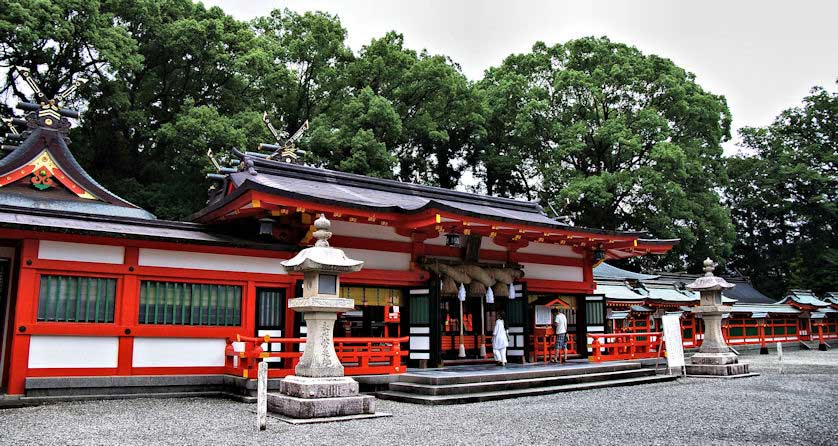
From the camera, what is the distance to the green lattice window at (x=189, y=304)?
11.8 m

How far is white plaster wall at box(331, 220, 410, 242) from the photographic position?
14.0 m

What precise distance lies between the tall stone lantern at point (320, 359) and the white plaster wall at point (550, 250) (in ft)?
26.6

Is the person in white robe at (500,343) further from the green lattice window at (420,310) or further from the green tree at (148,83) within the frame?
the green tree at (148,83)

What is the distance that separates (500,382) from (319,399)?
439cm

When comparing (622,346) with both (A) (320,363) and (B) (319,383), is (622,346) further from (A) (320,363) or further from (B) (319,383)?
(B) (319,383)

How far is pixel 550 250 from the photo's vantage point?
17.8m

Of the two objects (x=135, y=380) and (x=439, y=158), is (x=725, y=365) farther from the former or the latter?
(x=439, y=158)

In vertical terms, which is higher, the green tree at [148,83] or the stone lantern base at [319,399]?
the green tree at [148,83]

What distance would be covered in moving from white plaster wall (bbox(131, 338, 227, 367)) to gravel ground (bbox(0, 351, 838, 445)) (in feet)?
2.73

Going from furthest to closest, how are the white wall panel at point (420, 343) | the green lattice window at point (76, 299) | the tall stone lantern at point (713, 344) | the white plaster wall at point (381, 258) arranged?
the tall stone lantern at point (713, 344) → the white wall panel at point (420, 343) → the white plaster wall at point (381, 258) → the green lattice window at point (76, 299)

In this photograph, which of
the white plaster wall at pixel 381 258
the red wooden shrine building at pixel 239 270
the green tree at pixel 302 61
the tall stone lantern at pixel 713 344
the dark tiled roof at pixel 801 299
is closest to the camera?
the red wooden shrine building at pixel 239 270

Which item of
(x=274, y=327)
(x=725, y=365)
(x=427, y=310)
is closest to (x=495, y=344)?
(x=427, y=310)

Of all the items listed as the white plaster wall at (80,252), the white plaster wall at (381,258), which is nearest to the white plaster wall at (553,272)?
the white plaster wall at (381,258)

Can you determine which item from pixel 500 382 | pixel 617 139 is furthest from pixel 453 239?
pixel 617 139
